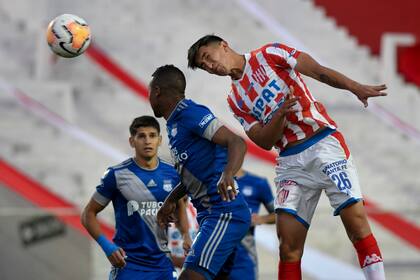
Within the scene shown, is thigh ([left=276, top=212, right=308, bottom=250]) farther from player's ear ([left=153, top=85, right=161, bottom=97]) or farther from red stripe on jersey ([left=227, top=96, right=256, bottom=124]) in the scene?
player's ear ([left=153, top=85, right=161, bottom=97])

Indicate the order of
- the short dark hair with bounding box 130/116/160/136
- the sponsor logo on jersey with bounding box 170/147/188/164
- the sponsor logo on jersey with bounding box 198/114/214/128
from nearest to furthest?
the sponsor logo on jersey with bounding box 198/114/214/128, the sponsor logo on jersey with bounding box 170/147/188/164, the short dark hair with bounding box 130/116/160/136

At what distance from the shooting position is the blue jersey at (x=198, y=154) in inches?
243

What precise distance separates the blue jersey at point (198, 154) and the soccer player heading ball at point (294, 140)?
0.95 ft

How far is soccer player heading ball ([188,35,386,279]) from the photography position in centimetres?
632

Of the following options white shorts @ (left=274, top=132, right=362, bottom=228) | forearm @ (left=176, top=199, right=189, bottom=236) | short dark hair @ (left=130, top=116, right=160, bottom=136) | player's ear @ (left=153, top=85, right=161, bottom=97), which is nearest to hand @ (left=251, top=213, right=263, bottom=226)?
forearm @ (left=176, top=199, right=189, bottom=236)

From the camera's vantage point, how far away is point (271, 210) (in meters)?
8.98

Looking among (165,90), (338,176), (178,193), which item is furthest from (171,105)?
(338,176)

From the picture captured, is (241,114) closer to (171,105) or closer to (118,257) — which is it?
(171,105)

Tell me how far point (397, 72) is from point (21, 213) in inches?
275

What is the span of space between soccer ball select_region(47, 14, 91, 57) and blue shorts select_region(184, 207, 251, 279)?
1.66m

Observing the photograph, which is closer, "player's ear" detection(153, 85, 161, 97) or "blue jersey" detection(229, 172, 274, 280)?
"player's ear" detection(153, 85, 161, 97)

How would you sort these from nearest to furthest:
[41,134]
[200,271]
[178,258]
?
[200,271], [178,258], [41,134]

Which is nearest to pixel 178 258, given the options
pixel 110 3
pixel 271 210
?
pixel 271 210

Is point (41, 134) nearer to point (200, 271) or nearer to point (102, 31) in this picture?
point (102, 31)
